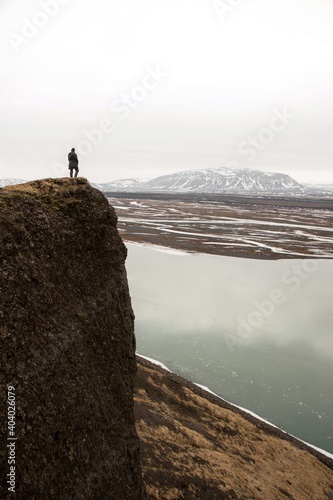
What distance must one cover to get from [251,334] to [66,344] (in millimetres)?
21486

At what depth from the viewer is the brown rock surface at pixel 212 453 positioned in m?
10.3

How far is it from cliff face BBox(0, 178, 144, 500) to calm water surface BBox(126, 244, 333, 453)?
1197cm

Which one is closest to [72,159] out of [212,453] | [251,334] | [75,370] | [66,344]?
[66,344]

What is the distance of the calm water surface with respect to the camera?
1802 cm

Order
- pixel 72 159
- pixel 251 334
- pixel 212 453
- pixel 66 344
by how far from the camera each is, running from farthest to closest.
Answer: pixel 251 334 → pixel 72 159 → pixel 212 453 → pixel 66 344

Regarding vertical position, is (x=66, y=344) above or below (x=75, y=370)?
above

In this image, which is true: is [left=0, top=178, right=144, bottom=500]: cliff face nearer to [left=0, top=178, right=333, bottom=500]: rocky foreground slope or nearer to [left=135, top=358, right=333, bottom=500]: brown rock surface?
[left=0, top=178, right=333, bottom=500]: rocky foreground slope

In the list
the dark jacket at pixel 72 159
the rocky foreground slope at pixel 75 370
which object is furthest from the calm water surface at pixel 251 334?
the dark jacket at pixel 72 159

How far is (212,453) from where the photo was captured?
41.3ft

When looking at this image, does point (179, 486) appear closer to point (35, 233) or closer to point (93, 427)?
point (93, 427)

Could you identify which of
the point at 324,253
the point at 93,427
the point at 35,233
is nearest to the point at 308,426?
the point at 93,427

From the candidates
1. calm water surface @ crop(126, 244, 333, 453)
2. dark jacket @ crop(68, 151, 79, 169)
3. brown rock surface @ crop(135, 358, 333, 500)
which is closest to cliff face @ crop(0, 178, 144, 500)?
brown rock surface @ crop(135, 358, 333, 500)

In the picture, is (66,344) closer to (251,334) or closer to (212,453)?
(212,453)

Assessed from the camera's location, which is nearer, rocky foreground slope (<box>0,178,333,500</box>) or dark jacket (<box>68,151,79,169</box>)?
rocky foreground slope (<box>0,178,333,500</box>)
